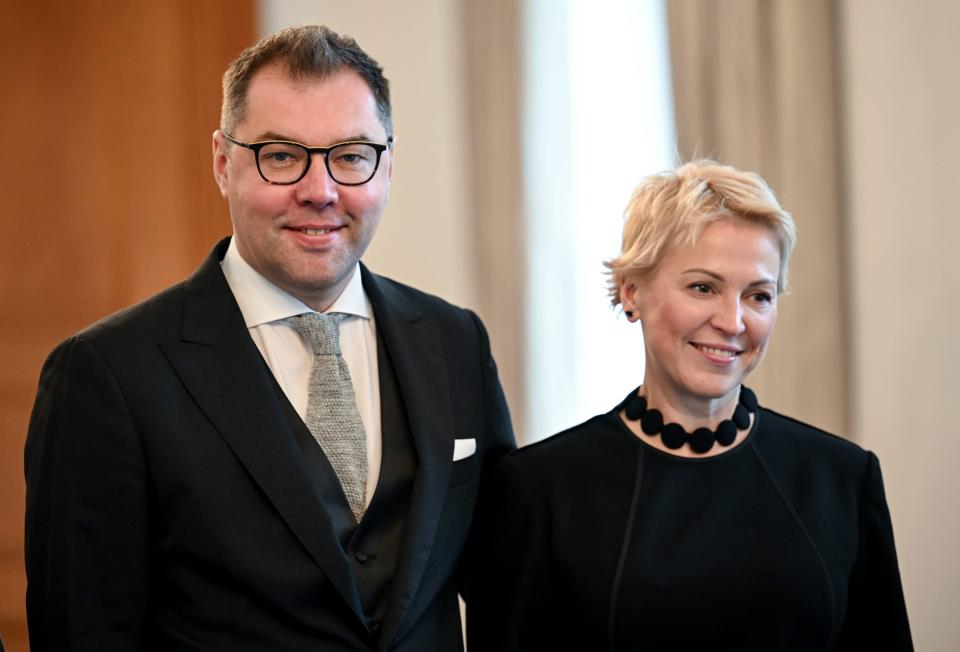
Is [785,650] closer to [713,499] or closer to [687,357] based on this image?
[713,499]

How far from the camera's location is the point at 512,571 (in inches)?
75.5

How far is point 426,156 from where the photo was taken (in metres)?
3.67

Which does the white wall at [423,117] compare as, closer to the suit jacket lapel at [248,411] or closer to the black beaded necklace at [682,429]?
the black beaded necklace at [682,429]

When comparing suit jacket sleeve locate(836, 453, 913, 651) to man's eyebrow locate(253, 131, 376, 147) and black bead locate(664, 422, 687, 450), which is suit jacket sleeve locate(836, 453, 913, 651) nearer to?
black bead locate(664, 422, 687, 450)

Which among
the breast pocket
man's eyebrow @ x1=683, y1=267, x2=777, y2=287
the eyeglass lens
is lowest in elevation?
the breast pocket

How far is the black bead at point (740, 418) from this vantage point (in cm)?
196

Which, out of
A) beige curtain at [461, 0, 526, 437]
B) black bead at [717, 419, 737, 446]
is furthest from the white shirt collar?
beige curtain at [461, 0, 526, 437]

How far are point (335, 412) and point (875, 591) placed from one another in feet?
3.19

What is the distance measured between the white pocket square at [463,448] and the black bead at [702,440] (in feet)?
1.25

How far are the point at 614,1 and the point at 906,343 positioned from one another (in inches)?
55.9

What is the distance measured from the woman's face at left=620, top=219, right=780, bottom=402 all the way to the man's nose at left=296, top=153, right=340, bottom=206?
569 mm

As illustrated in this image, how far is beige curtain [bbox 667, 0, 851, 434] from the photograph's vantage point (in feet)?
11.2

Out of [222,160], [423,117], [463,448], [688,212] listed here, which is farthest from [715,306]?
[423,117]

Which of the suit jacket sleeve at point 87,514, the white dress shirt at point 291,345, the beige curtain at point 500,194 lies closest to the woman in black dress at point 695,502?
the white dress shirt at point 291,345
